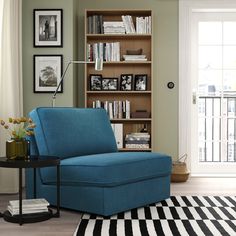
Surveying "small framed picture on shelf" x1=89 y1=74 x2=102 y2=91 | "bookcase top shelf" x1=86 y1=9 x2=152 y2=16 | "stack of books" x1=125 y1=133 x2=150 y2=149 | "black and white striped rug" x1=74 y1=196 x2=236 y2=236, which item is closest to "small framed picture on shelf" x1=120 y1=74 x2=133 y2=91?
"small framed picture on shelf" x1=89 y1=74 x2=102 y2=91

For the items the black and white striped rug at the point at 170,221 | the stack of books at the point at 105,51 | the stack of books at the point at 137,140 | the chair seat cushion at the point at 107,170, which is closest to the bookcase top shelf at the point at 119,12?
the stack of books at the point at 105,51

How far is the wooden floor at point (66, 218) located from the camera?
10.5ft

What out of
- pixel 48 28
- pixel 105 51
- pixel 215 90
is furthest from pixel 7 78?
pixel 215 90

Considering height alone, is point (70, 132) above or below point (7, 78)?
below

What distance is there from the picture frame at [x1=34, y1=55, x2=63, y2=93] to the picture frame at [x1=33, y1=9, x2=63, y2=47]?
17 centimetres

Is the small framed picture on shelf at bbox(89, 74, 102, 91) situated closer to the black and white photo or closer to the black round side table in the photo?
the black and white photo

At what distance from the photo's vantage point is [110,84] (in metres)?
5.82

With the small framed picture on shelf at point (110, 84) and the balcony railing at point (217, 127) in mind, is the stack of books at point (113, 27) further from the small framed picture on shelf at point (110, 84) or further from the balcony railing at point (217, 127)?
the balcony railing at point (217, 127)

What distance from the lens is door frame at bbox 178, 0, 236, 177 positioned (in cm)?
591

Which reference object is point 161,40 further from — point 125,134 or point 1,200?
point 1,200

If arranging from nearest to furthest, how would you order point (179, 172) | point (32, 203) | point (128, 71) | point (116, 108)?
point (32, 203) < point (179, 172) < point (116, 108) < point (128, 71)

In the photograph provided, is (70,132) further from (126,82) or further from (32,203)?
(126,82)

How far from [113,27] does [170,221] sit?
298 cm

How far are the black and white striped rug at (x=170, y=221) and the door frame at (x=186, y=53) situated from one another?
183 centimetres
